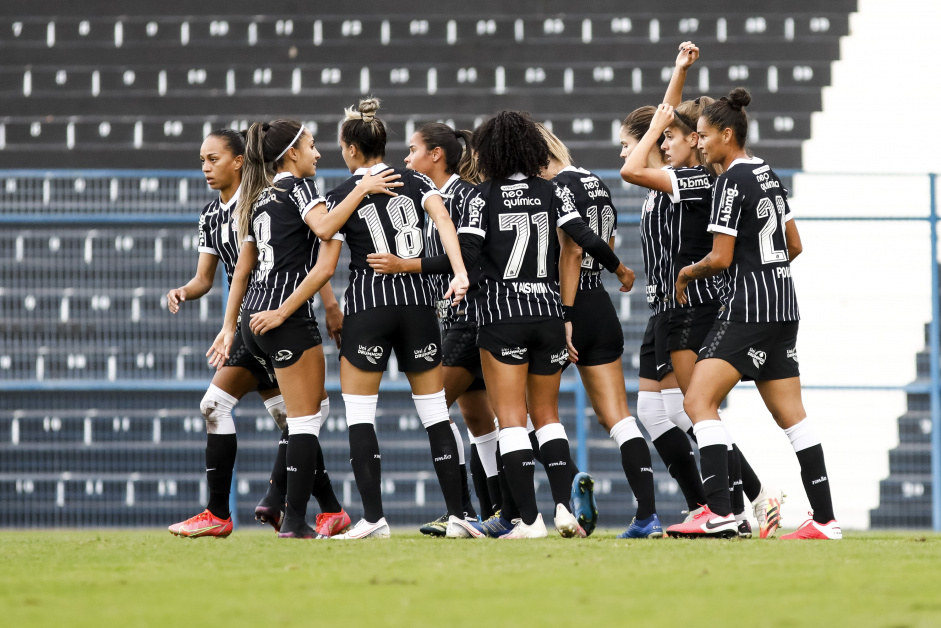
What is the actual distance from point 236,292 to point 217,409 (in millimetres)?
505

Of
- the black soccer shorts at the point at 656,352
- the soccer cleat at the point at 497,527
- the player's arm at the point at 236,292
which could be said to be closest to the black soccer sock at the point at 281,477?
the player's arm at the point at 236,292

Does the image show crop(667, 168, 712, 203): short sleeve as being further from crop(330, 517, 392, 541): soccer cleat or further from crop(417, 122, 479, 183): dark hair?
crop(330, 517, 392, 541): soccer cleat

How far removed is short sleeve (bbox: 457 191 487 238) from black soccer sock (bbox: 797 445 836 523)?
1.46 meters

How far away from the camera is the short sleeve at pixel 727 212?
4324 mm

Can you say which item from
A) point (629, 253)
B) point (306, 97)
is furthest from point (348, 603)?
point (306, 97)

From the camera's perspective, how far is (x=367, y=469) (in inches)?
184

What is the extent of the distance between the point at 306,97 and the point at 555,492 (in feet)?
19.1

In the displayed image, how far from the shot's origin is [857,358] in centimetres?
851

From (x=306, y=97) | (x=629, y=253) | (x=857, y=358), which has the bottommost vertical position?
(x=857, y=358)

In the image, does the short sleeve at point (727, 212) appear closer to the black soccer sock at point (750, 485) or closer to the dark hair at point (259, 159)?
the black soccer sock at point (750, 485)

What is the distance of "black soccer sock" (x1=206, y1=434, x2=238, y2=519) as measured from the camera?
504 centimetres

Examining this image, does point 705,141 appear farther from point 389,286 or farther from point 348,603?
point 348,603

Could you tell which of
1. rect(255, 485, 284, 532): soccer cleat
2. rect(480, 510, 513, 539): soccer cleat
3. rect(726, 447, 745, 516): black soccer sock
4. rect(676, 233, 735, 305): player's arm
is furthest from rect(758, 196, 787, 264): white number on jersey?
rect(255, 485, 284, 532): soccer cleat

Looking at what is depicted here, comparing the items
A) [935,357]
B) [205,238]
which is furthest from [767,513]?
[935,357]
